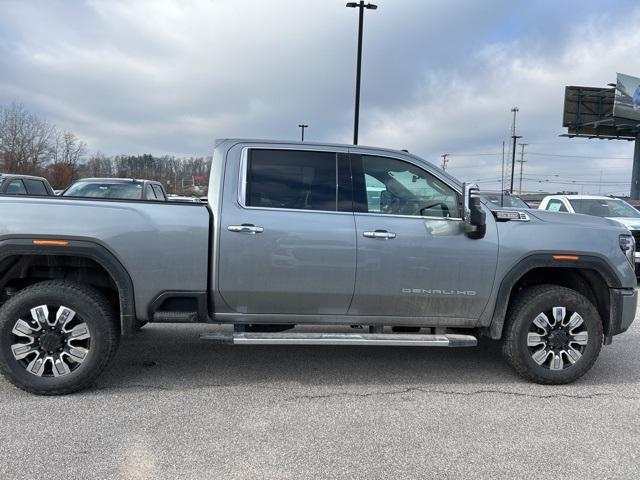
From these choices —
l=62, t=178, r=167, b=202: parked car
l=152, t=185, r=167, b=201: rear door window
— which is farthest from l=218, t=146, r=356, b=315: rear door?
l=152, t=185, r=167, b=201: rear door window

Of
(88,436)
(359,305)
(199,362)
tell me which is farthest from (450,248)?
Result: (88,436)

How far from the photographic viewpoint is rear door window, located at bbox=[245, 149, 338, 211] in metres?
4.23

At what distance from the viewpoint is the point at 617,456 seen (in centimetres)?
325

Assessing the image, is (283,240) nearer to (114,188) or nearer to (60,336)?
(60,336)

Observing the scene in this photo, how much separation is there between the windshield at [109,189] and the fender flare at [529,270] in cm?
797

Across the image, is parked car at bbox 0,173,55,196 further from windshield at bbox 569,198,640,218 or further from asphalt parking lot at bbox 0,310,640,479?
windshield at bbox 569,198,640,218

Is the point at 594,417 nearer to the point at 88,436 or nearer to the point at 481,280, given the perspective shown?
the point at 481,280

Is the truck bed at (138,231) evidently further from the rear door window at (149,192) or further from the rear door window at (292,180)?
the rear door window at (149,192)

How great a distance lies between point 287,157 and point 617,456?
3.25 m

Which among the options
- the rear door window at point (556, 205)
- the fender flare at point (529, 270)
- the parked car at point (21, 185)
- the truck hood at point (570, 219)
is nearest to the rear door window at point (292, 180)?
the fender flare at point (529, 270)

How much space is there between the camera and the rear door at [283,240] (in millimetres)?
4070

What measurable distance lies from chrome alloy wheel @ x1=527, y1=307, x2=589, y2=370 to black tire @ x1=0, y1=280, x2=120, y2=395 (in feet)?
11.7

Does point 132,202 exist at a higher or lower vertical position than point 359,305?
higher

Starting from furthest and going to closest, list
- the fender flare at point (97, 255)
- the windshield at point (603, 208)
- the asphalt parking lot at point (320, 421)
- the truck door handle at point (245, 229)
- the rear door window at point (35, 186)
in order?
the windshield at point (603, 208) < the rear door window at point (35, 186) < the truck door handle at point (245, 229) < the fender flare at point (97, 255) < the asphalt parking lot at point (320, 421)
